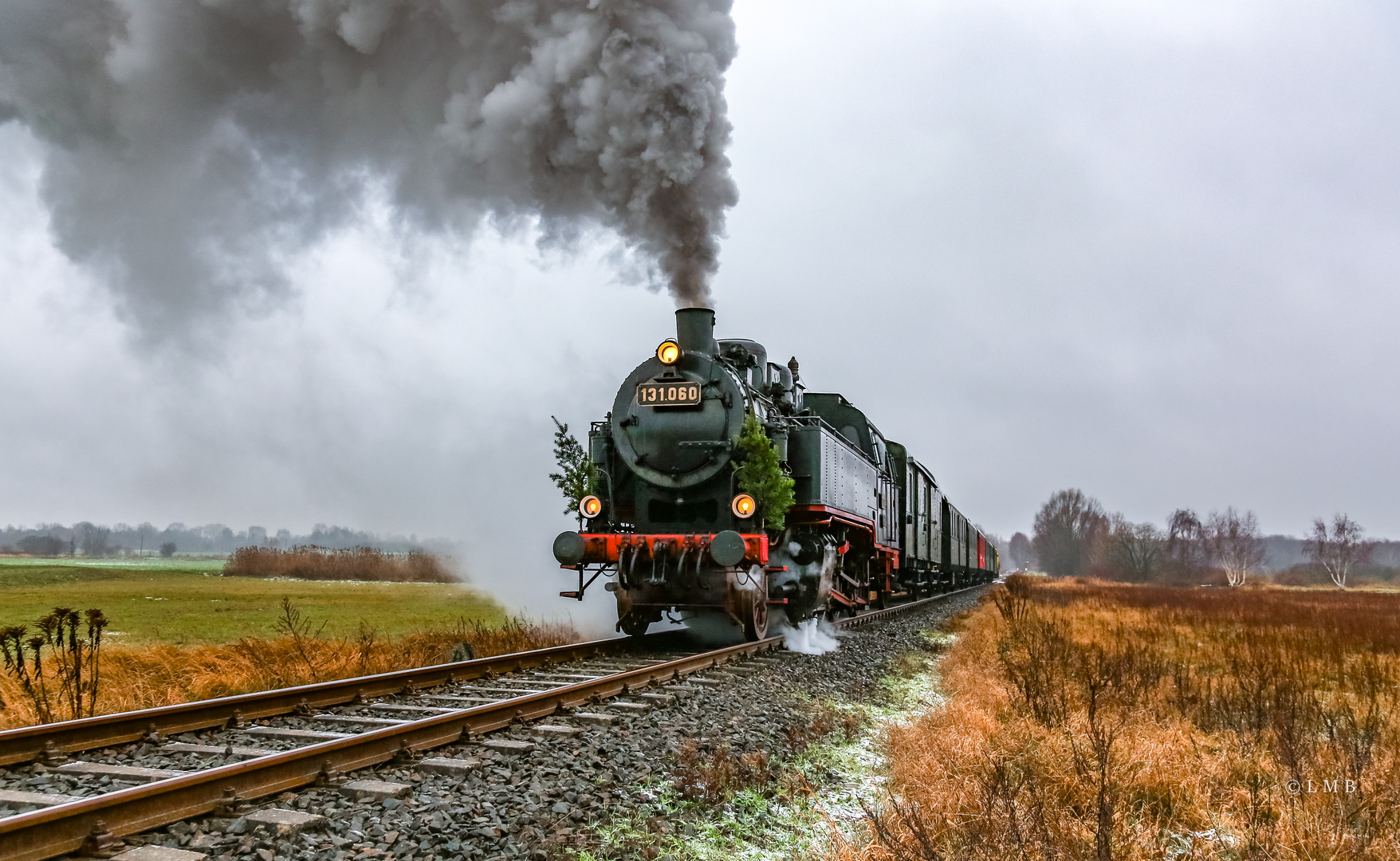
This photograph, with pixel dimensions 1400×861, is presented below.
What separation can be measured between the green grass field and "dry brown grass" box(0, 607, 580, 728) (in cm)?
155

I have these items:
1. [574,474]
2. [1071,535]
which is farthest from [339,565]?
[1071,535]

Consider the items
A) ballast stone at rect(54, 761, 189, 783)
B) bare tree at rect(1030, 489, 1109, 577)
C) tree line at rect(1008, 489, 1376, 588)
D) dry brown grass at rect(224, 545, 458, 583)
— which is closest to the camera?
ballast stone at rect(54, 761, 189, 783)

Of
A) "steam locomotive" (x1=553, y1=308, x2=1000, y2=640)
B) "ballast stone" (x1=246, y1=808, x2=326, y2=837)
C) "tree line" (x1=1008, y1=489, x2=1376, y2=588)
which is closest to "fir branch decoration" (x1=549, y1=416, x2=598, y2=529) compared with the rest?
"steam locomotive" (x1=553, y1=308, x2=1000, y2=640)

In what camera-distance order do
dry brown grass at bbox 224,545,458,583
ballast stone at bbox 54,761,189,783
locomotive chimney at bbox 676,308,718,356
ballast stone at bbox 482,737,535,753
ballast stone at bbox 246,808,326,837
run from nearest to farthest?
ballast stone at bbox 246,808,326,837 < ballast stone at bbox 54,761,189,783 < ballast stone at bbox 482,737,535,753 < locomotive chimney at bbox 676,308,718,356 < dry brown grass at bbox 224,545,458,583

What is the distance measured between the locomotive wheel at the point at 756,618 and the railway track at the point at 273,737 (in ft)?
6.61

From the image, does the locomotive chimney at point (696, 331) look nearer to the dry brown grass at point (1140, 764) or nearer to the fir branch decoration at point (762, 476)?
the fir branch decoration at point (762, 476)

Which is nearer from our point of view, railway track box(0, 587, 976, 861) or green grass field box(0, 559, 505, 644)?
railway track box(0, 587, 976, 861)

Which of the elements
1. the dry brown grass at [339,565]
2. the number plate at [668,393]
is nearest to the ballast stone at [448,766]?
the number plate at [668,393]

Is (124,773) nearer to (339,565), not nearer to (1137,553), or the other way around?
(339,565)

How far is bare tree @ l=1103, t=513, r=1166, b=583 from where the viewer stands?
2484 inches

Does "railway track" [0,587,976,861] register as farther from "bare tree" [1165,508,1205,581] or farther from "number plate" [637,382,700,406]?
"bare tree" [1165,508,1205,581]

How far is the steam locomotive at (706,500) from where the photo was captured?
10055 mm

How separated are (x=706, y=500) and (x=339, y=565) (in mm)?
15805

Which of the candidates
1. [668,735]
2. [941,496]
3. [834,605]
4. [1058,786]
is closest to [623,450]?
[834,605]
